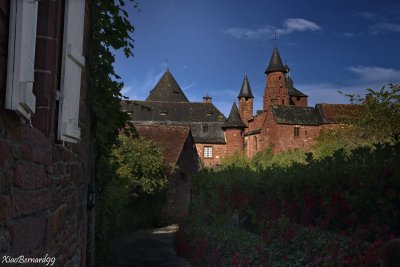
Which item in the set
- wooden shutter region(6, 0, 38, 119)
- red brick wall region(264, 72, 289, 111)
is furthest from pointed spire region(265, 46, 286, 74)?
wooden shutter region(6, 0, 38, 119)

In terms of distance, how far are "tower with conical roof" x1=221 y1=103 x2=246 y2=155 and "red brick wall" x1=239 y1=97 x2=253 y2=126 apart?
5.97 meters

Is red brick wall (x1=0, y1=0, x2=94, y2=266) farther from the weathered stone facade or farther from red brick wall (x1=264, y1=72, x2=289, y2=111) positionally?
red brick wall (x1=264, y1=72, x2=289, y2=111)

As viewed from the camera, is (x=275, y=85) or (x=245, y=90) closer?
(x=275, y=85)

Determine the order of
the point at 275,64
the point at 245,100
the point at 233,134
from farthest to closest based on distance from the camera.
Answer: the point at 275,64 → the point at 245,100 → the point at 233,134

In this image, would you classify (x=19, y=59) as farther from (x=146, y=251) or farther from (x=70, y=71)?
(x=146, y=251)

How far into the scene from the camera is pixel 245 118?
57719 mm

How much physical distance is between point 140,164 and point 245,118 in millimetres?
38255

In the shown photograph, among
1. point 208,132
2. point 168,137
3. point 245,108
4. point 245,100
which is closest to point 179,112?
point 208,132

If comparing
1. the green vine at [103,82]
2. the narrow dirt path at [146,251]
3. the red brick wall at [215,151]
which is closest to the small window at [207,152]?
the red brick wall at [215,151]

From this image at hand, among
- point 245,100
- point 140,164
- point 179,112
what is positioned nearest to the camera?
point 140,164

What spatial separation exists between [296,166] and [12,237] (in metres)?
6.75

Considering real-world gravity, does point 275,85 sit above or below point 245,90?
above

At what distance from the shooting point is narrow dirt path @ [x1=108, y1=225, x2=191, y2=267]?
12.5m

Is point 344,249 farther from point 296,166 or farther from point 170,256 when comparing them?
point 170,256
